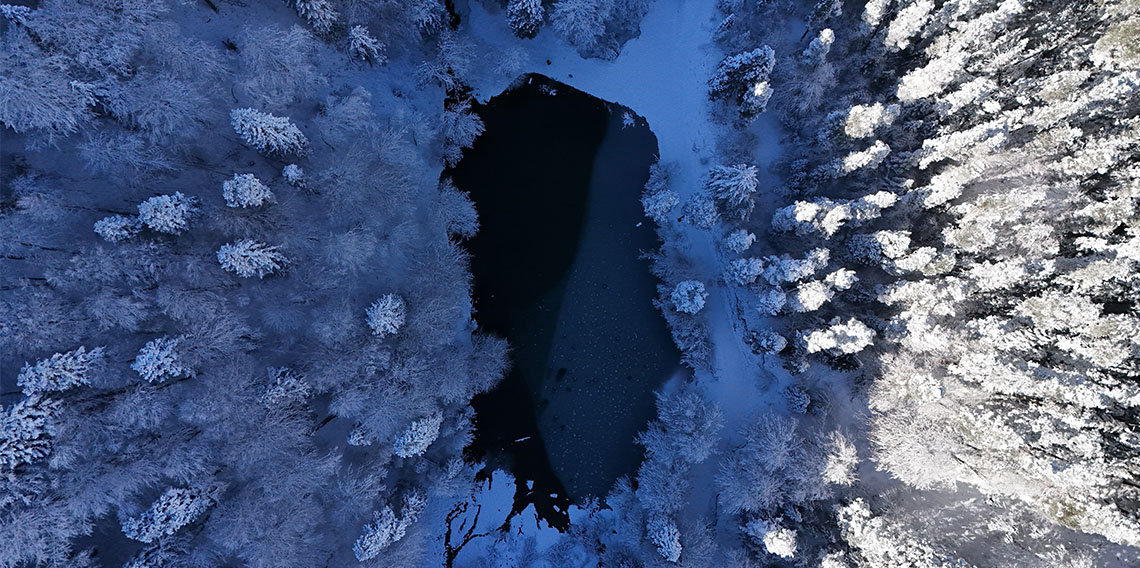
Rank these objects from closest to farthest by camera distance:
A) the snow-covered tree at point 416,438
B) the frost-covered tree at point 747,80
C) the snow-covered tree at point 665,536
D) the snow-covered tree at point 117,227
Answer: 1. the snow-covered tree at point 117,227
2. the frost-covered tree at point 747,80
3. the snow-covered tree at point 665,536
4. the snow-covered tree at point 416,438

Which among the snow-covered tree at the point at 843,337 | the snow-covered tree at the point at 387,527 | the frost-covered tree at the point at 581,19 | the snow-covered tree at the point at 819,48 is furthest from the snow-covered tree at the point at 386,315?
the snow-covered tree at the point at 819,48

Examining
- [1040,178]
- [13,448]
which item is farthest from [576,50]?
[13,448]

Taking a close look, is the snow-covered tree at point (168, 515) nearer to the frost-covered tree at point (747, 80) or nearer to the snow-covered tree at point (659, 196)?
the snow-covered tree at point (659, 196)

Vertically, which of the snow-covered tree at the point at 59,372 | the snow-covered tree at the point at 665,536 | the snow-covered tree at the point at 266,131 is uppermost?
the snow-covered tree at the point at 266,131

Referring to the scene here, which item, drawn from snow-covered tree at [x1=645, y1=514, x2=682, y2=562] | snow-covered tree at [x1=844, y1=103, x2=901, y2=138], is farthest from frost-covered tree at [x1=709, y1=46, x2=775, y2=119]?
snow-covered tree at [x1=645, y1=514, x2=682, y2=562]

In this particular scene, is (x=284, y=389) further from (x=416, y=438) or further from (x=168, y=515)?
(x=168, y=515)

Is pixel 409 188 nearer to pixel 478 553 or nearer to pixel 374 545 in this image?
pixel 374 545

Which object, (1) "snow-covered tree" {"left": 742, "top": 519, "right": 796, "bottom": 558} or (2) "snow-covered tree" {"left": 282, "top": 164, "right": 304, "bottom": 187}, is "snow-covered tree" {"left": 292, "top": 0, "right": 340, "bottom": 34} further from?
(1) "snow-covered tree" {"left": 742, "top": 519, "right": 796, "bottom": 558}
